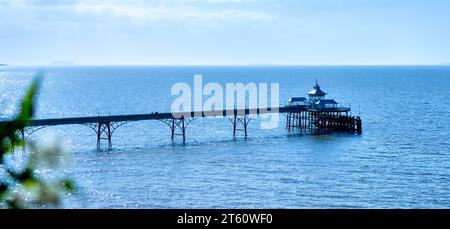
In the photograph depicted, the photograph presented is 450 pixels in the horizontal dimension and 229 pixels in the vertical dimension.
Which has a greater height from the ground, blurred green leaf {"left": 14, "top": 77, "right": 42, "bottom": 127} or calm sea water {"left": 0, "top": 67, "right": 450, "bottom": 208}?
blurred green leaf {"left": 14, "top": 77, "right": 42, "bottom": 127}

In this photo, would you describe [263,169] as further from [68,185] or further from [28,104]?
[28,104]

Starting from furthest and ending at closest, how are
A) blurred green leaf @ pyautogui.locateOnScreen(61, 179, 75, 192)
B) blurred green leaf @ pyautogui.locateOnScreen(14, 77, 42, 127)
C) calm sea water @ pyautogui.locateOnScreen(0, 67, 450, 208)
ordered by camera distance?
1. calm sea water @ pyautogui.locateOnScreen(0, 67, 450, 208)
2. blurred green leaf @ pyautogui.locateOnScreen(61, 179, 75, 192)
3. blurred green leaf @ pyautogui.locateOnScreen(14, 77, 42, 127)

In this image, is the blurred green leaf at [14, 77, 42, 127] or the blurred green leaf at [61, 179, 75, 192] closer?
the blurred green leaf at [14, 77, 42, 127]

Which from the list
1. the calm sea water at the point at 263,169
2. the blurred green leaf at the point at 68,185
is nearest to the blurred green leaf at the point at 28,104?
the blurred green leaf at the point at 68,185

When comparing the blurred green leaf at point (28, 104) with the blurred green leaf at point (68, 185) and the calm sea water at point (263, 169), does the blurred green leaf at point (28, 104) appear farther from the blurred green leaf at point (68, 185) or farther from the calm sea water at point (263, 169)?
the calm sea water at point (263, 169)

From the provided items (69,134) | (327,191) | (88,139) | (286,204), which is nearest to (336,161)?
(327,191)

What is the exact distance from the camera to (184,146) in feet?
203

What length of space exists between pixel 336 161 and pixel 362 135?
64.4ft

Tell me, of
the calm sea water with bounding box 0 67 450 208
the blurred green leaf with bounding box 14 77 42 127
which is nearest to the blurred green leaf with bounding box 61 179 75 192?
the blurred green leaf with bounding box 14 77 42 127

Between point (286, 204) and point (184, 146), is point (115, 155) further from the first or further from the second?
point (286, 204)

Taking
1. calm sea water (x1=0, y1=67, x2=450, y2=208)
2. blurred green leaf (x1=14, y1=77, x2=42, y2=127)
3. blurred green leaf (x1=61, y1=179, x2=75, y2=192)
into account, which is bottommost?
calm sea water (x1=0, y1=67, x2=450, y2=208)

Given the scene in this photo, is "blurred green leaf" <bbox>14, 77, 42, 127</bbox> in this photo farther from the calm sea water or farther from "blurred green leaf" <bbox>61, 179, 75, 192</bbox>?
the calm sea water

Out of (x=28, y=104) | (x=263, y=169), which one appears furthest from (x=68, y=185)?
(x=263, y=169)

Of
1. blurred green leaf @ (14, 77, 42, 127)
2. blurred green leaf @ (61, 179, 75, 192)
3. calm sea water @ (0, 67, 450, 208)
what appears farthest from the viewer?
calm sea water @ (0, 67, 450, 208)
